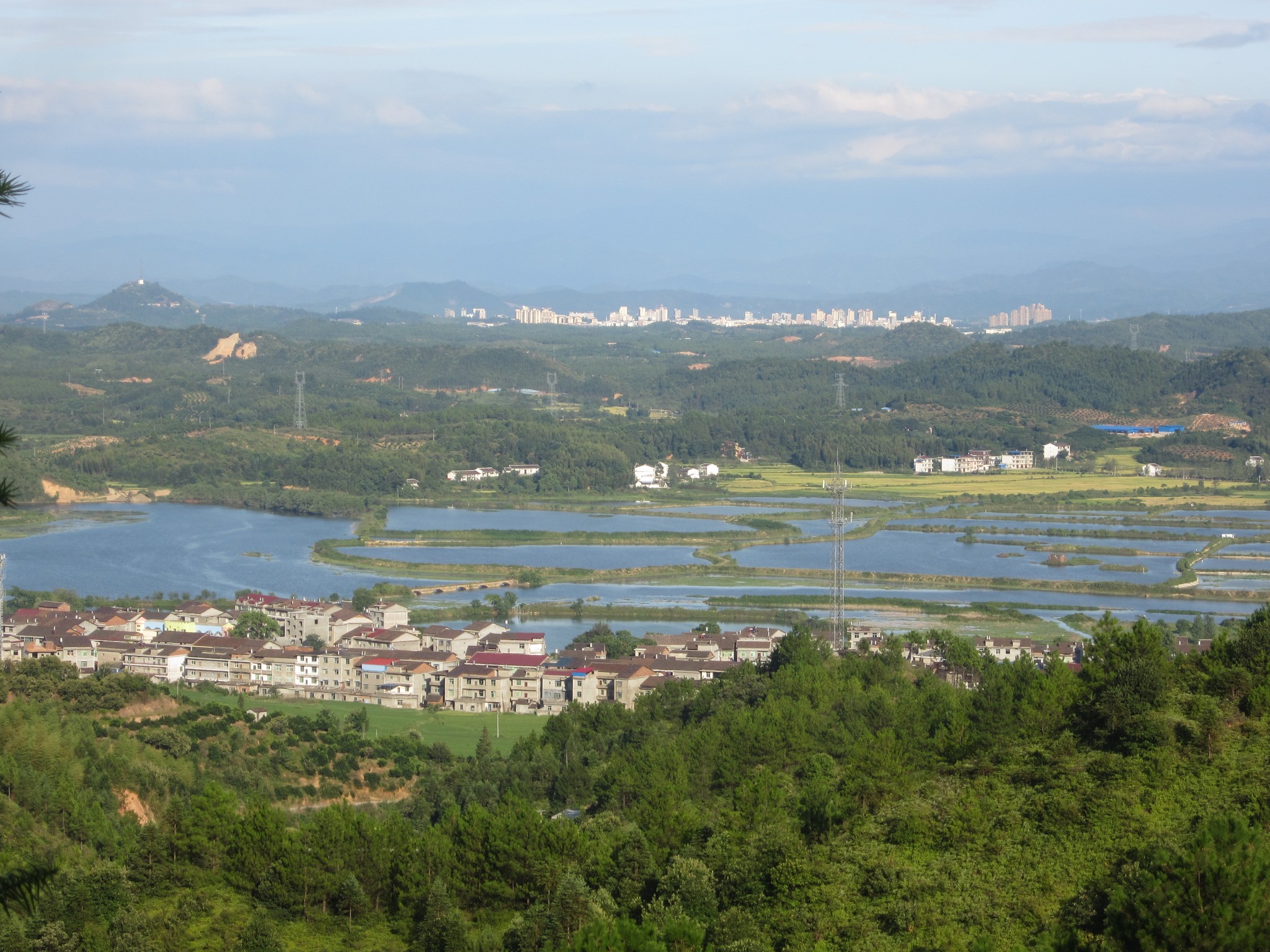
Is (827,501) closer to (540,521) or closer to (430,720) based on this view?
(540,521)

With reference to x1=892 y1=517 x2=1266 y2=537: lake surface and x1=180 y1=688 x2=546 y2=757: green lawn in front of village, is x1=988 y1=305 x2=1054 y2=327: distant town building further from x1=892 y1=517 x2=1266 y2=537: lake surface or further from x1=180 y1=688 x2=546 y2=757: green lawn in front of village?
x1=180 y1=688 x2=546 y2=757: green lawn in front of village

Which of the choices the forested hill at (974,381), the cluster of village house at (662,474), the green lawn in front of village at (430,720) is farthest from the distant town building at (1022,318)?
the green lawn in front of village at (430,720)

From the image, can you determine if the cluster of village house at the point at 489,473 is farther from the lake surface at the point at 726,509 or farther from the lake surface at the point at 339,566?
the lake surface at the point at 339,566

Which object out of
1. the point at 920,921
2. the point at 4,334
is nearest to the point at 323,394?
the point at 4,334

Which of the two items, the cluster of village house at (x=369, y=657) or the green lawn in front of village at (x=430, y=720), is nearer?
the green lawn in front of village at (x=430, y=720)

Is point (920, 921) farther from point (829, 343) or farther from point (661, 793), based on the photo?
point (829, 343)

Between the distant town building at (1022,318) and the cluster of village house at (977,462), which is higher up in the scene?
the distant town building at (1022,318)
